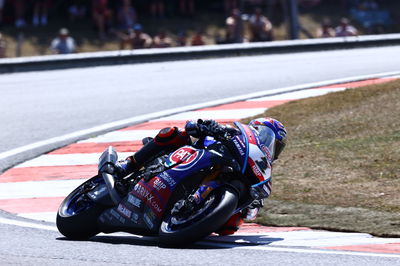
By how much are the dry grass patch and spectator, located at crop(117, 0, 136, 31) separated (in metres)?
10.9

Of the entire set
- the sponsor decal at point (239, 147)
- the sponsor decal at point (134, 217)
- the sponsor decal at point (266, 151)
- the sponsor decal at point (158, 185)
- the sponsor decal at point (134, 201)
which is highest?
the sponsor decal at point (239, 147)

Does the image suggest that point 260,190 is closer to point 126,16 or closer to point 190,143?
point 190,143

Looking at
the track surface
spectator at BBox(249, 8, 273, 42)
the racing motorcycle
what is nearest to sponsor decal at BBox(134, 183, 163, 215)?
the racing motorcycle

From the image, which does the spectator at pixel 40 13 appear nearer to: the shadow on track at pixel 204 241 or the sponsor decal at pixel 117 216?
the shadow on track at pixel 204 241

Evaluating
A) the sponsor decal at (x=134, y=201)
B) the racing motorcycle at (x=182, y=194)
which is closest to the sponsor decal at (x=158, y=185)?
the racing motorcycle at (x=182, y=194)

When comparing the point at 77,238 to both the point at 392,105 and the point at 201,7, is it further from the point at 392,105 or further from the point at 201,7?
the point at 201,7

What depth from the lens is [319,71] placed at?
15922 millimetres

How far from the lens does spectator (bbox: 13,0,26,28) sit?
22953 millimetres

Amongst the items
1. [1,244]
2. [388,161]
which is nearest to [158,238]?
[1,244]

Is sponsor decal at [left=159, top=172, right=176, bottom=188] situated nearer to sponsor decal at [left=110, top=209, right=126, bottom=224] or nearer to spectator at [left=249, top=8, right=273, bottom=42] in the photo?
sponsor decal at [left=110, top=209, right=126, bottom=224]

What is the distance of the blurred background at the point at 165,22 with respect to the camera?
69.1 feet

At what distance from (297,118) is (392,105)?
3.69 ft

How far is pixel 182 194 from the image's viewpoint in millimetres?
6742

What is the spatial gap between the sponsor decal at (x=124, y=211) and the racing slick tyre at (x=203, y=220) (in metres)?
0.37
